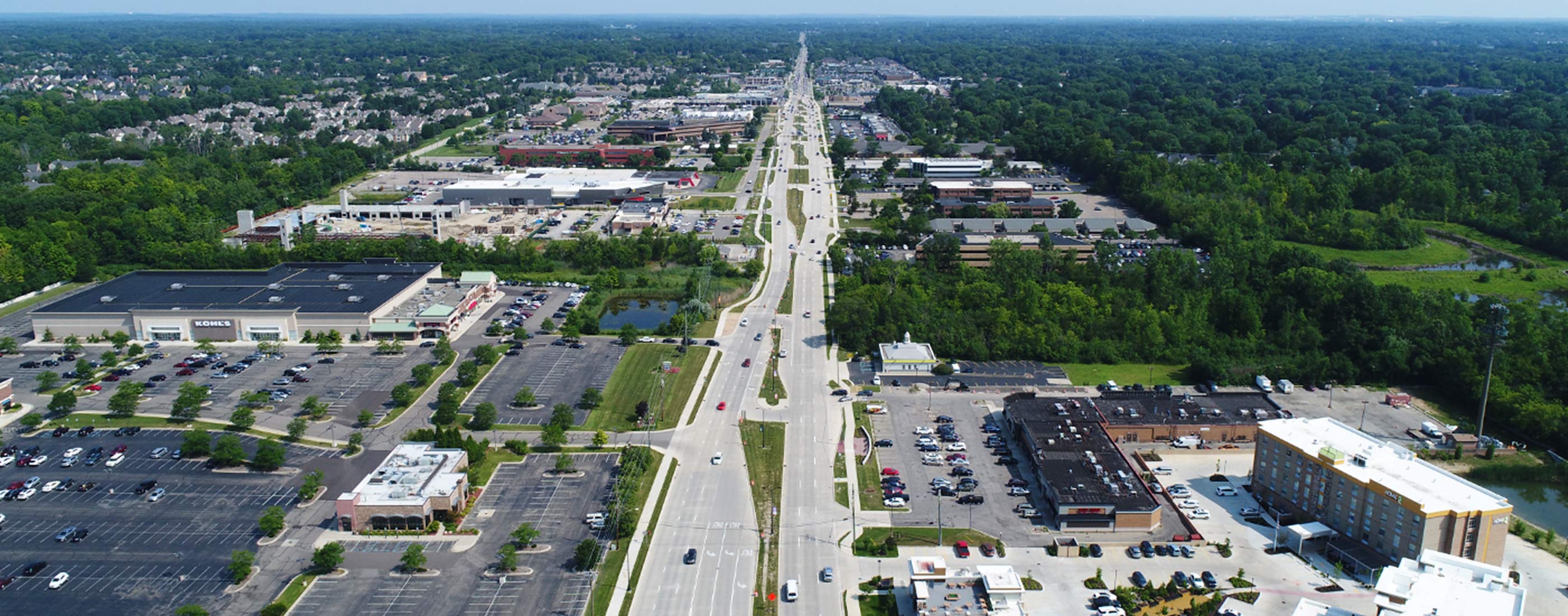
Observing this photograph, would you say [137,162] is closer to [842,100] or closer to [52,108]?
[52,108]

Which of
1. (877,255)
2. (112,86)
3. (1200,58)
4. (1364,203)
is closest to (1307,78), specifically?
(1200,58)

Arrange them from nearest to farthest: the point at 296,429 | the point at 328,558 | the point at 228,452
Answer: the point at 328,558 < the point at 228,452 < the point at 296,429

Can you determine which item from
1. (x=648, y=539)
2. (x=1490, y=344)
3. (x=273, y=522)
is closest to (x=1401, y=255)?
(x=1490, y=344)

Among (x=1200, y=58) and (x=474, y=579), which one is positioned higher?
(x=1200, y=58)

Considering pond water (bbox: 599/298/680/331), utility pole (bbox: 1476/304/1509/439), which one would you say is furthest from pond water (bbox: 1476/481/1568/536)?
pond water (bbox: 599/298/680/331)

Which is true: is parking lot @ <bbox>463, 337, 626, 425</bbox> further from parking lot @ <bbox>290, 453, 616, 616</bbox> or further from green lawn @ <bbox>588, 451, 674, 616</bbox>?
green lawn @ <bbox>588, 451, 674, 616</bbox>

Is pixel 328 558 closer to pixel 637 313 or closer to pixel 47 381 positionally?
pixel 47 381

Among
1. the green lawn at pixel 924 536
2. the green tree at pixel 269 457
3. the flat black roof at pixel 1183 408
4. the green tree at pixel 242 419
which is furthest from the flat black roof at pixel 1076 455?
the green tree at pixel 242 419
